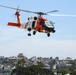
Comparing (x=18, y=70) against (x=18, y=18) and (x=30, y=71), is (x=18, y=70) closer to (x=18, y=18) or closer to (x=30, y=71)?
(x=30, y=71)

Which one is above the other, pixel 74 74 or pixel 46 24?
pixel 46 24

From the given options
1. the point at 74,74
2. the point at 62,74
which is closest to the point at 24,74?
the point at 74,74

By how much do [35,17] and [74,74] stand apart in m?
116

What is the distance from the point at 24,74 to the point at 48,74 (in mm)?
9212

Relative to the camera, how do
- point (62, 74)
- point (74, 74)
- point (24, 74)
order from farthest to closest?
point (62, 74)
point (74, 74)
point (24, 74)

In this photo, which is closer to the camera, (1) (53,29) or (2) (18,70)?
(1) (53,29)

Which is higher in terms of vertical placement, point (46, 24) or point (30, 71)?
point (46, 24)

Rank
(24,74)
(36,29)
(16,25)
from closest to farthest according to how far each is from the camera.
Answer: (36,29) → (16,25) → (24,74)

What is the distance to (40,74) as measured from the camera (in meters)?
148

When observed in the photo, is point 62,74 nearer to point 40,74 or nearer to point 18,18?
point 40,74

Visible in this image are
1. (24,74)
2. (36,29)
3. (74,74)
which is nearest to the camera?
(36,29)

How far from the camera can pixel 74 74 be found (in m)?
164

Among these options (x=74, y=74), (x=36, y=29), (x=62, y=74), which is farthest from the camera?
(x=62, y=74)

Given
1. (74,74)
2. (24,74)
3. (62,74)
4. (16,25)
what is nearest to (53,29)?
(16,25)
